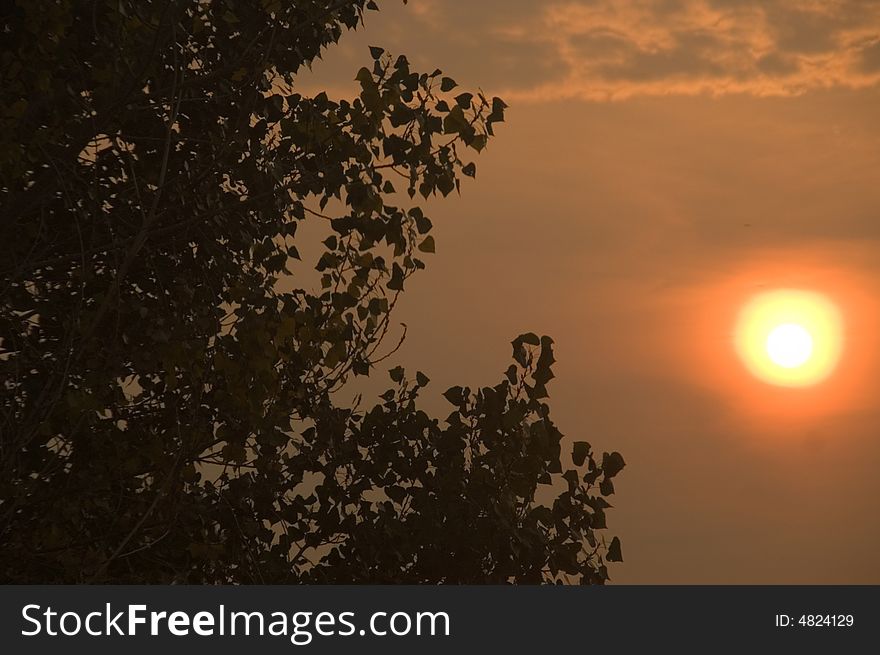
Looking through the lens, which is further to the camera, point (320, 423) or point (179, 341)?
point (320, 423)

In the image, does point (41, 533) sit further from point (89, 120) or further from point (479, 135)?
point (479, 135)

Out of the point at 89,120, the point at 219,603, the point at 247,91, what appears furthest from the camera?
the point at 247,91

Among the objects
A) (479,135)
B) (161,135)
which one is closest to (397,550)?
(479,135)

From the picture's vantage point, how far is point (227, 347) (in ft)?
28.5

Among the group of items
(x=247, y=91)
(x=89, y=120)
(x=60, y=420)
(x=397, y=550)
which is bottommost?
(x=397, y=550)

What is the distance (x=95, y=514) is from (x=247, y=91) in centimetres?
345

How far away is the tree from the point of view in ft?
27.7

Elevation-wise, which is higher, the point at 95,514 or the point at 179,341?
the point at 179,341

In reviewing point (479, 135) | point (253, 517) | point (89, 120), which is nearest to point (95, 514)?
point (253, 517)

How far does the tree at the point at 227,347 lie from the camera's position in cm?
843

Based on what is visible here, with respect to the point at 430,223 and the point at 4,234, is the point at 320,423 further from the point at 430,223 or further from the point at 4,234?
the point at 4,234

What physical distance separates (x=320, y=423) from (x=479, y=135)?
8.34ft

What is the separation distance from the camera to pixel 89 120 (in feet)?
27.1

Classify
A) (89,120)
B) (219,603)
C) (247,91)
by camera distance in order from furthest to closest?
(247,91) → (89,120) → (219,603)
